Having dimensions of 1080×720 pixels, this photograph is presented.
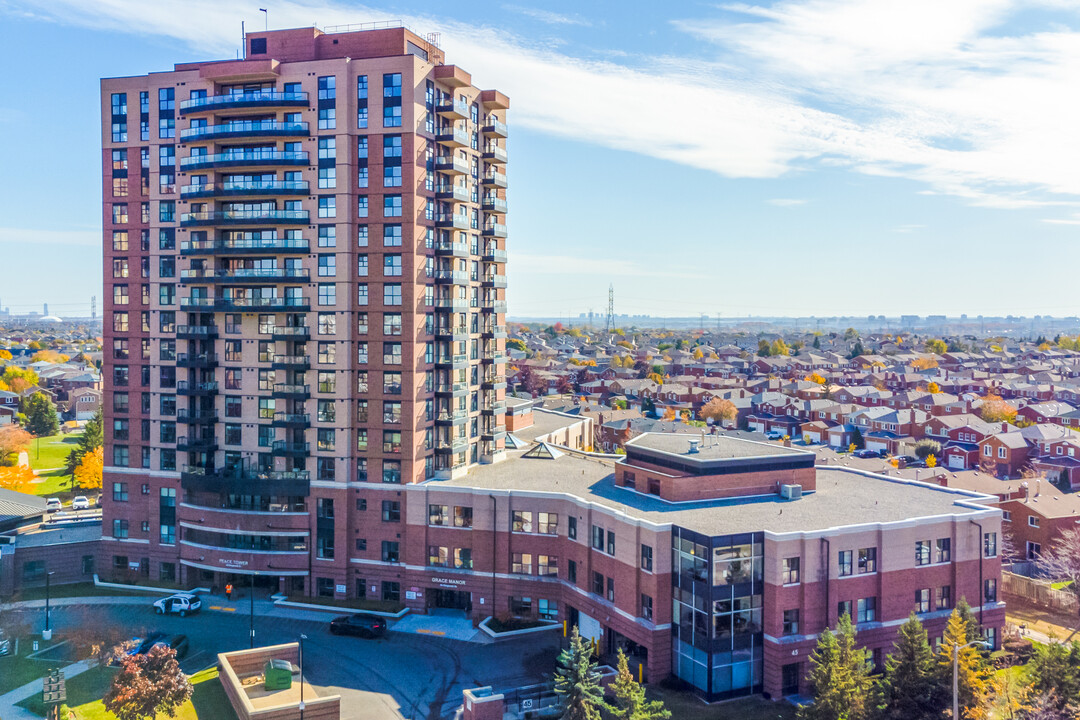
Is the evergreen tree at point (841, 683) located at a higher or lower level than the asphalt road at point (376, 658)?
higher

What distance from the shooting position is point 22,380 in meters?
175

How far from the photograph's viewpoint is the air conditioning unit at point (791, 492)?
2213 inches

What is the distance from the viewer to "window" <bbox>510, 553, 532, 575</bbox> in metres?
60.3

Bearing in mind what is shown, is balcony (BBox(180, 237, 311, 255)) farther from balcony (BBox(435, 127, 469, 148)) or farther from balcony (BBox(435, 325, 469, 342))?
balcony (BBox(435, 127, 469, 148))

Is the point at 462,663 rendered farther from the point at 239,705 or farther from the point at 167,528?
the point at 167,528

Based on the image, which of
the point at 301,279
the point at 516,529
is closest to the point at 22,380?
the point at 301,279

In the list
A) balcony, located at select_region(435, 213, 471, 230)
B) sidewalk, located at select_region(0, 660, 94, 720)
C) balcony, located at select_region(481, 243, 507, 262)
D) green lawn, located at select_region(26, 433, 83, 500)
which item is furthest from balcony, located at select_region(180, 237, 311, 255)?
green lawn, located at select_region(26, 433, 83, 500)

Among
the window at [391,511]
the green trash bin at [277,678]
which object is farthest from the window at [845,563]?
the green trash bin at [277,678]

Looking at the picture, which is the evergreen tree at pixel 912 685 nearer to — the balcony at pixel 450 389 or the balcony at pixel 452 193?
the balcony at pixel 450 389

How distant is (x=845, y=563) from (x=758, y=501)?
27.5 feet

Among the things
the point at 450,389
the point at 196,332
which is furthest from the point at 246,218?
the point at 450,389

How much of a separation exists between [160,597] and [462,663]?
30.1m

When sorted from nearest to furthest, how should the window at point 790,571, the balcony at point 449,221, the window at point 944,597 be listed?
the window at point 790,571 → the window at point 944,597 → the balcony at point 449,221

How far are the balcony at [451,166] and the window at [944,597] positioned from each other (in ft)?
159
